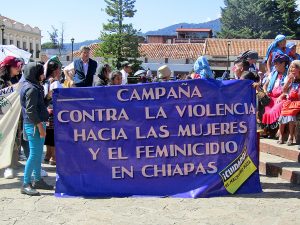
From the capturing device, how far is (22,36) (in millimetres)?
68188

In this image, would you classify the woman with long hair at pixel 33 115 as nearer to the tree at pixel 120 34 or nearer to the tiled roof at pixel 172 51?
the tree at pixel 120 34

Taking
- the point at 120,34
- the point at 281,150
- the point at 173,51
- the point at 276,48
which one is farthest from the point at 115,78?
the point at 173,51

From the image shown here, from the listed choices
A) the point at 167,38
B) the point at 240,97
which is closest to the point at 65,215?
the point at 240,97

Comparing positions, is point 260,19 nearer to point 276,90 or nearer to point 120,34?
point 120,34

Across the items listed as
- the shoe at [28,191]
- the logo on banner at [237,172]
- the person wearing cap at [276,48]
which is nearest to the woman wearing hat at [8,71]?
the shoe at [28,191]

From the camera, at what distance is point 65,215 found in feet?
15.6

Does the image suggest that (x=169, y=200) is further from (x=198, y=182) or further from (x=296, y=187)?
(x=296, y=187)

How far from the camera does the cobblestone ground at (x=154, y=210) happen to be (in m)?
4.59

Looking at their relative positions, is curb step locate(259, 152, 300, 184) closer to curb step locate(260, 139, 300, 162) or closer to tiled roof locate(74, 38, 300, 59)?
curb step locate(260, 139, 300, 162)

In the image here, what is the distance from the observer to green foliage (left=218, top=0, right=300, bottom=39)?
61656mm

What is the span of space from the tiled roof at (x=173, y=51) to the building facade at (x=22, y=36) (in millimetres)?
15229

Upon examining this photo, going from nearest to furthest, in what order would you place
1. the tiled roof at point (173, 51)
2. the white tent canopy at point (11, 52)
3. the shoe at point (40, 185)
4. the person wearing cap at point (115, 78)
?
the shoe at point (40, 185) < the person wearing cap at point (115, 78) < the white tent canopy at point (11, 52) < the tiled roof at point (173, 51)

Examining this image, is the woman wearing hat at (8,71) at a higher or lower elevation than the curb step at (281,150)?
higher

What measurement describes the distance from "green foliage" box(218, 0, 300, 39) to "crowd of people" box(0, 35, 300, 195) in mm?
56584
